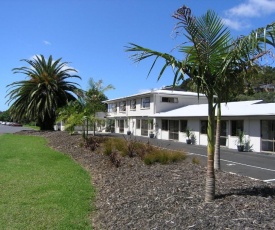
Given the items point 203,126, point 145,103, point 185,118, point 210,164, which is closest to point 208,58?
point 210,164

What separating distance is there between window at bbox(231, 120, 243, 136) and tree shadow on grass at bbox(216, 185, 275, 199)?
18039 mm

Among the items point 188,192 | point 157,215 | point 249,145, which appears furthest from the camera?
point 249,145

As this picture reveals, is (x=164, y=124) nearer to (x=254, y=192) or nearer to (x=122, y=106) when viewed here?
(x=122, y=106)

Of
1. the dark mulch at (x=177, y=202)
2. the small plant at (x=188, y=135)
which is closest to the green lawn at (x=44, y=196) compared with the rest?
the dark mulch at (x=177, y=202)

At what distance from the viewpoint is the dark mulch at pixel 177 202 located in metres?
4.75

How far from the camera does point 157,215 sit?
17.7 feet

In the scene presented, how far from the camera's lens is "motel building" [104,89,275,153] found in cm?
2247

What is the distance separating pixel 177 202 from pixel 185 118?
1008 inches

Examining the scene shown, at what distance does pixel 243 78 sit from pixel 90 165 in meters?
7.73

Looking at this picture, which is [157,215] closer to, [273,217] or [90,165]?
[273,217]

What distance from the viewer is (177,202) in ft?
19.0

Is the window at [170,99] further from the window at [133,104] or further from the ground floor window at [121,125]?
the ground floor window at [121,125]

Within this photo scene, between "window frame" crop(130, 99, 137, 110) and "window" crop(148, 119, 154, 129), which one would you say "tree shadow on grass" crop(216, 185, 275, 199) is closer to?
"window" crop(148, 119, 154, 129)

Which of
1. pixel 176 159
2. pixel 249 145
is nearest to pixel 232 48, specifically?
pixel 176 159
